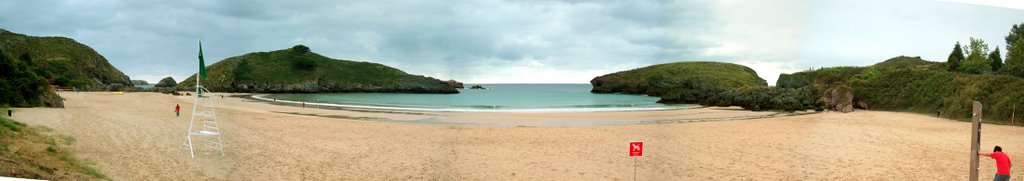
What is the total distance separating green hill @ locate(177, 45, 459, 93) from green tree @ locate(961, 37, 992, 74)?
38692mm

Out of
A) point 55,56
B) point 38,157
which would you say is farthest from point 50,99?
point 38,157

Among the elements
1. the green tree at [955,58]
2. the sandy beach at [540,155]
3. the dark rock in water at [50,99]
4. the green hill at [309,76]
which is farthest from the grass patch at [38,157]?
the green hill at [309,76]

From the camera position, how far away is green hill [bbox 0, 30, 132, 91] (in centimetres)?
753

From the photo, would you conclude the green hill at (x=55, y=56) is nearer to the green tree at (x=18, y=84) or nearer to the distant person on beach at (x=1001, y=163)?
the green tree at (x=18, y=84)

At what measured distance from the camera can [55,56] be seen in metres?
9.98

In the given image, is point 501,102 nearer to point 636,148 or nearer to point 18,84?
point 18,84

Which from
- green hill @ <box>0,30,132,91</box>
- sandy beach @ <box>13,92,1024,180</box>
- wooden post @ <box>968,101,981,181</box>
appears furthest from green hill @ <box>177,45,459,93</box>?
wooden post @ <box>968,101,981,181</box>

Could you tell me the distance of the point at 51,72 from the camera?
10.6 metres

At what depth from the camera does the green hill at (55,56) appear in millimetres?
7531

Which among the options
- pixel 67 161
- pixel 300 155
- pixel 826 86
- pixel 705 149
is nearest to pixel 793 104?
pixel 826 86

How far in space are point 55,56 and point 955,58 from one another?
42.5 feet

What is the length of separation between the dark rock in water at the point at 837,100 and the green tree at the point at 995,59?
25.7 ft

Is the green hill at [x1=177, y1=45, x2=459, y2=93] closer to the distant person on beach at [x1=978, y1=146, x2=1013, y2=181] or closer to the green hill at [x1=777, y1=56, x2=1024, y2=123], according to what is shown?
the green hill at [x1=777, y1=56, x2=1024, y2=123]

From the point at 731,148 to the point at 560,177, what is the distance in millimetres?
2880
